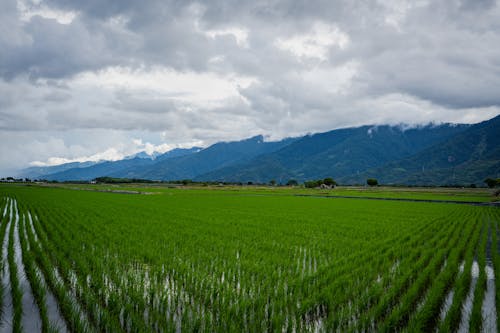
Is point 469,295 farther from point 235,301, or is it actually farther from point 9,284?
point 9,284

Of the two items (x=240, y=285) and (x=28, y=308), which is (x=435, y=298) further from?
(x=28, y=308)

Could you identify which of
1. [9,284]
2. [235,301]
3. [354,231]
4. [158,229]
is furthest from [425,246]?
[9,284]

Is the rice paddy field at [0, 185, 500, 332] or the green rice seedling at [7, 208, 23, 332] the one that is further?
the rice paddy field at [0, 185, 500, 332]

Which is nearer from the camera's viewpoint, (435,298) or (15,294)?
(15,294)

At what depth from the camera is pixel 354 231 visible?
1689 centimetres

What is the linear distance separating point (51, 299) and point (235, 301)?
3.91 m

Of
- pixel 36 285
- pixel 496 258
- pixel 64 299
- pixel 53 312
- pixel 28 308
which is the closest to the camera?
pixel 53 312

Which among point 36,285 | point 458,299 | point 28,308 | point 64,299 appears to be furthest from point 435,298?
point 36,285

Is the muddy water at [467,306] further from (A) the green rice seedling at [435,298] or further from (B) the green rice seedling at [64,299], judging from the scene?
(B) the green rice seedling at [64,299]

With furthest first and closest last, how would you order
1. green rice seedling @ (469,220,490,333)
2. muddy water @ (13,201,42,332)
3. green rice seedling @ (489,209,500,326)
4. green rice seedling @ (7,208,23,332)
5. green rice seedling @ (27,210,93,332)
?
green rice seedling @ (489,209,500,326) < green rice seedling @ (469,220,490,333) < muddy water @ (13,201,42,332) < green rice seedling @ (27,210,93,332) < green rice seedling @ (7,208,23,332)

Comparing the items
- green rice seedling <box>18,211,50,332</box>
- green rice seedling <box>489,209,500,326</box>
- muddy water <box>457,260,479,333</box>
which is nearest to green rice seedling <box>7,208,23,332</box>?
green rice seedling <box>18,211,50,332</box>

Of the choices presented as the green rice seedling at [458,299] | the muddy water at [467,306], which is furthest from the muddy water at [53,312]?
the muddy water at [467,306]

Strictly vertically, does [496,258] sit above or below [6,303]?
below

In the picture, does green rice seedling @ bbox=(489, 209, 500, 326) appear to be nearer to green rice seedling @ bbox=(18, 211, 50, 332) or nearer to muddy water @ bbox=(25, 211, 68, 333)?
muddy water @ bbox=(25, 211, 68, 333)
